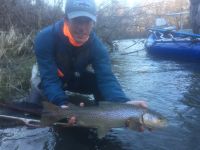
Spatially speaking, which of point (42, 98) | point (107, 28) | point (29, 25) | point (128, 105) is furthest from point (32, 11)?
point (128, 105)

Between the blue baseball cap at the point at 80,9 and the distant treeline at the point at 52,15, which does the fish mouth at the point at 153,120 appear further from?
the distant treeline at the point at 52,15

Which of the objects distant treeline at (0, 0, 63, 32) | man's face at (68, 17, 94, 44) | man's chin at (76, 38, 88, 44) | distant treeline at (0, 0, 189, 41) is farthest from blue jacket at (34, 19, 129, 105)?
distant treeline at (0, 0, 189, 41)

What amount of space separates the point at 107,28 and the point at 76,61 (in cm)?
861

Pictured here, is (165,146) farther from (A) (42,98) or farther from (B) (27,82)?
(B) (27,82)

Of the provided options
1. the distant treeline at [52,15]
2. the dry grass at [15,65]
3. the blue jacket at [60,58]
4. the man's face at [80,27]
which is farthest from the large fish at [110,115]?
the distant treeline at [52,15]

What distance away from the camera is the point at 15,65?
8.43 meters

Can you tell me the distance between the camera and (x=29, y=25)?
12.0 meters

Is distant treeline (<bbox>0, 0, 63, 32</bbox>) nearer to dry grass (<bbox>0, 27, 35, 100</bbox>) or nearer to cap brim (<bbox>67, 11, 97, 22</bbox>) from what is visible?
dry grass (<bbox>0, 27, 35, 100</bbox>)

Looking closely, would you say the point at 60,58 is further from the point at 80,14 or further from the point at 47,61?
the point at 80,14

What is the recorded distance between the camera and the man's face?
459 centimetres

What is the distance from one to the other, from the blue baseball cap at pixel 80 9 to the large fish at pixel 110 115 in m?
1.01

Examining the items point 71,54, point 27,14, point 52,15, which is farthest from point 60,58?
point 52,15

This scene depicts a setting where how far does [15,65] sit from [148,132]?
12.9ft

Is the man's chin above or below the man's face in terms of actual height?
below
